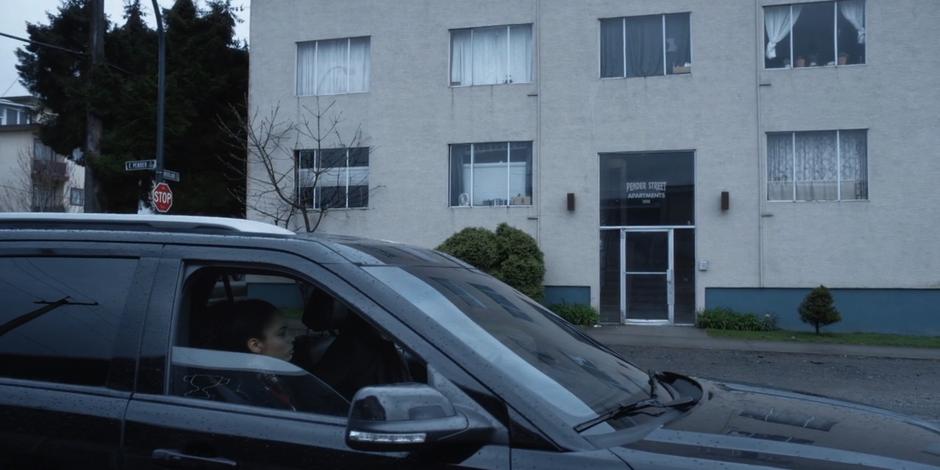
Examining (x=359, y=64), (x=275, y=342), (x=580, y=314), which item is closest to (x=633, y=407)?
(x=275, y=342)

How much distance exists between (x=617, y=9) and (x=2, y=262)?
17.2m

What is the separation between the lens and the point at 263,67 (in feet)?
68.1

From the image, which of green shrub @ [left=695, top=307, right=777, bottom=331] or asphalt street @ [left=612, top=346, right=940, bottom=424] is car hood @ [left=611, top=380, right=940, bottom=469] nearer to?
asphalt street @ [left=612, top=346, right=940, bottom=424]

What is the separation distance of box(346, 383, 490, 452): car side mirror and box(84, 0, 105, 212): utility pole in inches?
864

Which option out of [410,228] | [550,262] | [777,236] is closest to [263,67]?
[410,228]

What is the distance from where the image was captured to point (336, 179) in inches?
790

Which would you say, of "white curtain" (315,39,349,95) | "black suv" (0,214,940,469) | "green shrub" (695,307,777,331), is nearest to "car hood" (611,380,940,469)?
"black suv" (0,214,940,469)

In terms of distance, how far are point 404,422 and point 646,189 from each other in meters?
16.7

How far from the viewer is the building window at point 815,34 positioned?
1723cm

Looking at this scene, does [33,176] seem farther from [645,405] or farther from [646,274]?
[645,405]

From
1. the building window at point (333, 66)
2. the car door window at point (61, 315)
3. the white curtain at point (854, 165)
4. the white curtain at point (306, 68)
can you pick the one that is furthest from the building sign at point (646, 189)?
the car door window at point (61, 315)

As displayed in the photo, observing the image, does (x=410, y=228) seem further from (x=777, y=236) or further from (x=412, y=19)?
(x=777, y=236)

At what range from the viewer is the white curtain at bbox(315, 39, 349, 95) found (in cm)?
2022

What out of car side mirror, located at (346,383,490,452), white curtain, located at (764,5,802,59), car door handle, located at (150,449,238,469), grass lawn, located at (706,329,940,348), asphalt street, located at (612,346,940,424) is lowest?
asphalt street, located at (612,346,940,424)
